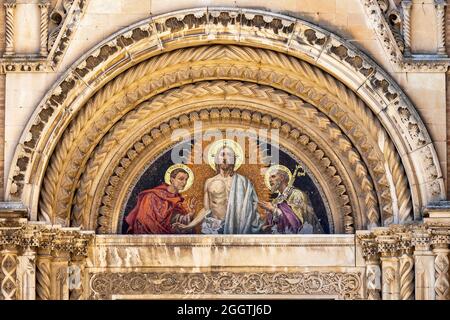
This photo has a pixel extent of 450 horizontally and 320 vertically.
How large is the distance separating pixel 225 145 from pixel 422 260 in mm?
2921

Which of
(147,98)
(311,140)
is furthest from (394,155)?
(147,98)

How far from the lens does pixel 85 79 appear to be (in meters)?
26.5

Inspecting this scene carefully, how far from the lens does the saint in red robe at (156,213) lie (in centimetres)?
2712

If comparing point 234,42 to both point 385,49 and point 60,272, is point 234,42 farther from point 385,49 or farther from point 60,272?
point 60,272

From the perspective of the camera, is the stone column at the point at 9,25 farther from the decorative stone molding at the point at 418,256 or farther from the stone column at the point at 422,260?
the stone column at the point at 422,260

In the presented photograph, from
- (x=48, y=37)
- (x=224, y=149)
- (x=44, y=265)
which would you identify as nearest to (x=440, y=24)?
(x=224, y=149)

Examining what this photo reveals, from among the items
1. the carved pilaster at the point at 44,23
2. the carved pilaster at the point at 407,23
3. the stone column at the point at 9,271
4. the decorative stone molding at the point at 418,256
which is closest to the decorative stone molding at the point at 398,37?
the carved pilaster at the point at 407,23

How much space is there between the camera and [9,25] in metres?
26.7

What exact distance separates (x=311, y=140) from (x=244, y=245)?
153 centimetres

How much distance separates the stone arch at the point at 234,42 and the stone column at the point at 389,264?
0.47 m
